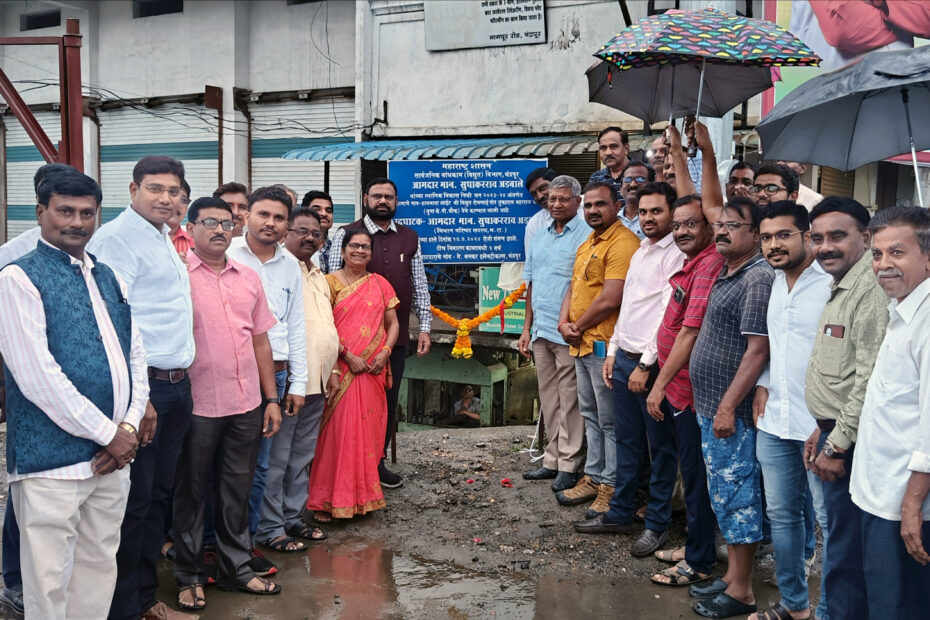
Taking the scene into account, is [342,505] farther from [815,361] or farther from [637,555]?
[815,361]

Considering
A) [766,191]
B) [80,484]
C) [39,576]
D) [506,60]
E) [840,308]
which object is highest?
[506,60]

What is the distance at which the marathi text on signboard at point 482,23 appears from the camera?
1124 cm

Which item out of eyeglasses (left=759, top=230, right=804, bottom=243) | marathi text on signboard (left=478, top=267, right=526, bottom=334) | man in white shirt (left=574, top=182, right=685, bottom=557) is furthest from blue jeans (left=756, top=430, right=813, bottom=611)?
marathi text on signboard (left=478, top=267, right=526, bottom=334)

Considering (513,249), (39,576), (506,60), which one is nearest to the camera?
(39,576)

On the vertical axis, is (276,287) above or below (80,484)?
above

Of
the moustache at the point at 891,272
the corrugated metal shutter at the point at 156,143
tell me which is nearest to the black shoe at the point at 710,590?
the moustache at the point at 891,272

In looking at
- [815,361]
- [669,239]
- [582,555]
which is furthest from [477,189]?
[815,361]

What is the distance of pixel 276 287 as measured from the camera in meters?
4.36

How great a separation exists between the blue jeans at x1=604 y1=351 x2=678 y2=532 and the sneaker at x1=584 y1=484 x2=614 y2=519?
16 cm

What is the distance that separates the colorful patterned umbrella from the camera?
3.97m

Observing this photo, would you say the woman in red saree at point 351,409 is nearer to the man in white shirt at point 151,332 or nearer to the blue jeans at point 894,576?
the man in white shirt at point 151,332

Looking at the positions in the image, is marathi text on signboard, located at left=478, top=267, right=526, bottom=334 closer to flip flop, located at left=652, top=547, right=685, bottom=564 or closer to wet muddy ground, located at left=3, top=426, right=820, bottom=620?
wet muddy ground, located at left=3, top=426, right=820, bottom=620

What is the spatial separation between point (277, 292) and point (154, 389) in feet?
3.46

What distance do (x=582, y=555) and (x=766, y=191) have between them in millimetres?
2305
